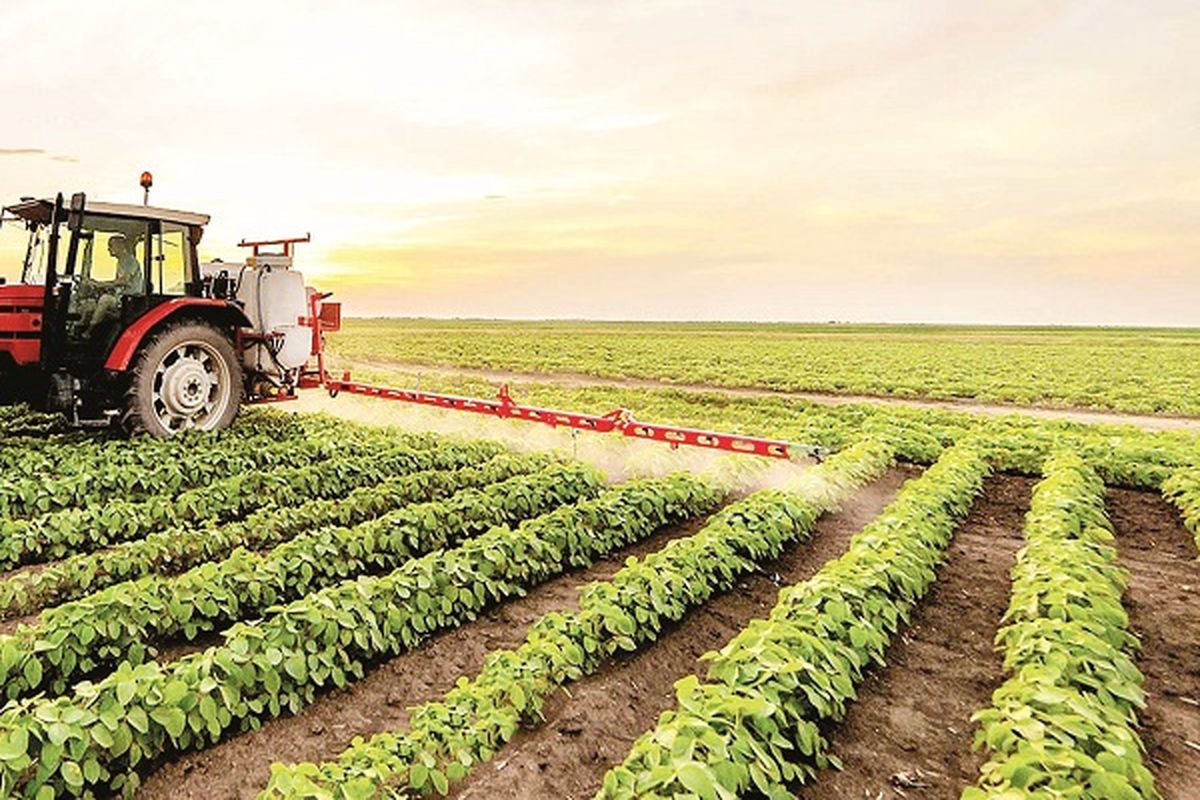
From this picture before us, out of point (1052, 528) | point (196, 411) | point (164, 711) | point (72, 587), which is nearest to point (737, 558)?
point (1052, 528)

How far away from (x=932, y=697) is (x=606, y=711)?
6.92 ft

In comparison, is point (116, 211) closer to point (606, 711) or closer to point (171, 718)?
point (171, 718)

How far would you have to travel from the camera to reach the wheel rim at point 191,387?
403 inches

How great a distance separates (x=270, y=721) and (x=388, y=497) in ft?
13.0

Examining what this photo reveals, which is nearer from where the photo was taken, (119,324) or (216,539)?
(216,539)

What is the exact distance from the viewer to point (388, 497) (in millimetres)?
8234

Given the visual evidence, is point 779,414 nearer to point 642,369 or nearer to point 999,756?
point 642,369

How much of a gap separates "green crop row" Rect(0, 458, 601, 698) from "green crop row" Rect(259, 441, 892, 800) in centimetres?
188

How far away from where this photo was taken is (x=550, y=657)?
4.79 m

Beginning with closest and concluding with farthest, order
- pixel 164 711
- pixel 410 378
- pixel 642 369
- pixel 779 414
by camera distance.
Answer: pixel 164 711
pixel 779 414
pixel 410 378
pixel 642 369

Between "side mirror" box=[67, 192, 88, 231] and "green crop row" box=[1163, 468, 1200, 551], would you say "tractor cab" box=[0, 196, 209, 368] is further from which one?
"green crop row" box=[1163, 468, 1200, 551]

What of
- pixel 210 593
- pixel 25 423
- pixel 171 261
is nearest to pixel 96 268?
pixel 171 261

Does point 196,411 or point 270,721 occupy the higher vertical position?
point 196,411

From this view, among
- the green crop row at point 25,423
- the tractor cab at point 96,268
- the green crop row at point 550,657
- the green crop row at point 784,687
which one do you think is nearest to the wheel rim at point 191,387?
the tractor cab at point 96,268
